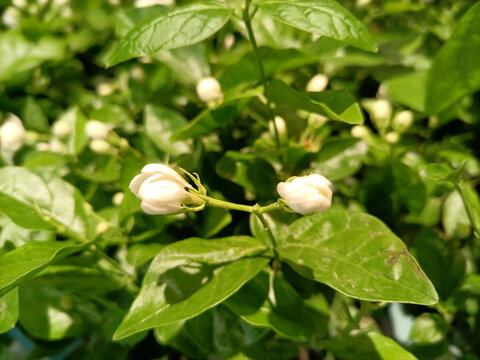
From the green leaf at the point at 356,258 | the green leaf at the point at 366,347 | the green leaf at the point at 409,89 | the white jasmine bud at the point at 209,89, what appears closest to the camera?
the green leaf at the point at 356,258

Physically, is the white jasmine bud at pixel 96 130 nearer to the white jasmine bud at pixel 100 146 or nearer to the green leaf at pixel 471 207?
the white jasmine bud at pixel 100 146

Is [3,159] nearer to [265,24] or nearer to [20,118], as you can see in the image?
[20,118]

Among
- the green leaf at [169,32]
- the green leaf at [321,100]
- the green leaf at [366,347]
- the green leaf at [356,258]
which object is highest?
the green leaf at [169,32]

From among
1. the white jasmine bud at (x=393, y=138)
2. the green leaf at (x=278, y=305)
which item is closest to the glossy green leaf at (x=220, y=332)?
the green leaf at (x=278, y=305)

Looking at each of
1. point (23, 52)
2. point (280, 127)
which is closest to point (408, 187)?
point (280, 127)

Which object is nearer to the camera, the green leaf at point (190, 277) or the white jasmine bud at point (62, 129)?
the green leaf at point (190, 277)

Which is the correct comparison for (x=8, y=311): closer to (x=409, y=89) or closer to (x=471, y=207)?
(x=471, y=207)
